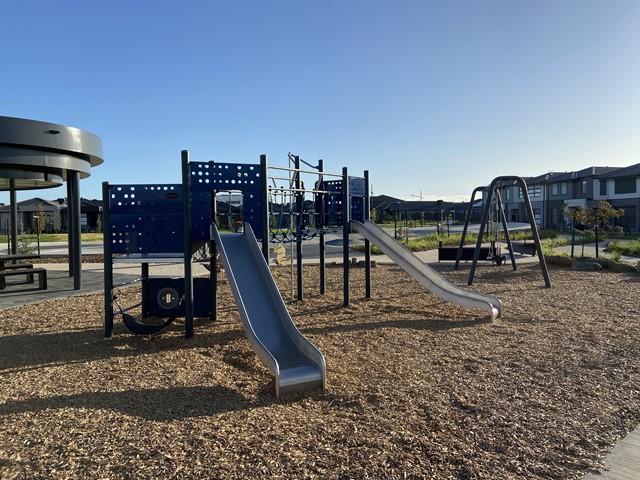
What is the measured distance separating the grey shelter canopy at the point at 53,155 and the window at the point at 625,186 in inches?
1760

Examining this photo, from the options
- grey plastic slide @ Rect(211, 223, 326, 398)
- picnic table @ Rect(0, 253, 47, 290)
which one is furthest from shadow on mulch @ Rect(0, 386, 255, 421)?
picnic table @ Rect(0, 253, 47, 290)

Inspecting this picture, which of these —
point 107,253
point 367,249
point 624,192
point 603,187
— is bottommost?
point 367,249

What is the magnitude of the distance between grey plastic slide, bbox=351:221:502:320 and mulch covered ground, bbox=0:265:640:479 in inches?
11.4

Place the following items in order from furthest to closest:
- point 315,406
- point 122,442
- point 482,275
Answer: point 482,275, point 315,406, point 122,442

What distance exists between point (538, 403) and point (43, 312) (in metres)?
7.64

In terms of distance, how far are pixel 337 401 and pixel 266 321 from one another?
1.38 m

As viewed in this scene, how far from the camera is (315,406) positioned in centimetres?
379

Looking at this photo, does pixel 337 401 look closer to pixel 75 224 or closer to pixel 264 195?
pixel 264 195

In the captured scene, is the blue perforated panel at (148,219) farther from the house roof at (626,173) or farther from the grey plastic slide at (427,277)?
the house roof at (626,173)

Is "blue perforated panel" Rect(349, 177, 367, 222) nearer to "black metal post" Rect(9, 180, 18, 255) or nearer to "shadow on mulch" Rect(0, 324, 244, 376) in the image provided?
"shadow on mulch" Rect(0, 324, 244, 376)

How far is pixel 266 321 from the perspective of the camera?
496 centimetres

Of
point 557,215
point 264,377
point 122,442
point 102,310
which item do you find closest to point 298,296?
point 102,310

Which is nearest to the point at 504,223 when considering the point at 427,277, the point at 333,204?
the point at 427,277

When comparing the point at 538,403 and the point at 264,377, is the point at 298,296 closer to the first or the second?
the point at 264,377
